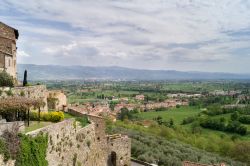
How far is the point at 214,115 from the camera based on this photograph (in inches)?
4764

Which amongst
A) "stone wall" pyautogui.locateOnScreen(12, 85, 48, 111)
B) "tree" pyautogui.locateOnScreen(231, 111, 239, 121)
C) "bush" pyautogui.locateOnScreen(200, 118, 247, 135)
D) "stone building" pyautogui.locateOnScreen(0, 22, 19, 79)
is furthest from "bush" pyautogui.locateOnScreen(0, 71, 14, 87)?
"tree" pyautogui.locateOnScreen(231, 111, 239, 121)

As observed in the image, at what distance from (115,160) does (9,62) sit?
11738mm

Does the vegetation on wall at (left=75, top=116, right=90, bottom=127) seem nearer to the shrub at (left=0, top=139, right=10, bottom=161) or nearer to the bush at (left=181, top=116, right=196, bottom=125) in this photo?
the shrub at (left=0, top=139, right=10, bottom=161)

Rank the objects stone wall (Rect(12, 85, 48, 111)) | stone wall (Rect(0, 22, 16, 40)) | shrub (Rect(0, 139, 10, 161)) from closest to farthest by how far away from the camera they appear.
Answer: shrub (Rect(0, 139, 10, 161)), stone wall (Rect(12, 85, 48, 111)), stone wall (Rect(0, 22, 16, 40))

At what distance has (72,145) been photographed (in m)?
22.3

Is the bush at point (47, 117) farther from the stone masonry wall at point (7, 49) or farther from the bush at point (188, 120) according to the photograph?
the bush at point (188, 120)

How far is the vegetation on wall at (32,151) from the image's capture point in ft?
49.8

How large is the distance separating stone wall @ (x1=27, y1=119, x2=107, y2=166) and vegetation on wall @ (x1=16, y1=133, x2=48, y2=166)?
396 millimetres

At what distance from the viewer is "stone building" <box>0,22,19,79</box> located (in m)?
28.3

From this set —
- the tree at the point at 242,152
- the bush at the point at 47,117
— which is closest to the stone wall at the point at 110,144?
the bush at the point at 47,117

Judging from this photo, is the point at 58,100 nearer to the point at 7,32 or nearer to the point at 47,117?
the point at 7,32

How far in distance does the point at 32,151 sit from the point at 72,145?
644cm

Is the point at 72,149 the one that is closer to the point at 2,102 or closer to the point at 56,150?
the point at 56,150

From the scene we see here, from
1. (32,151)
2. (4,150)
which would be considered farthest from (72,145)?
(4,150)
